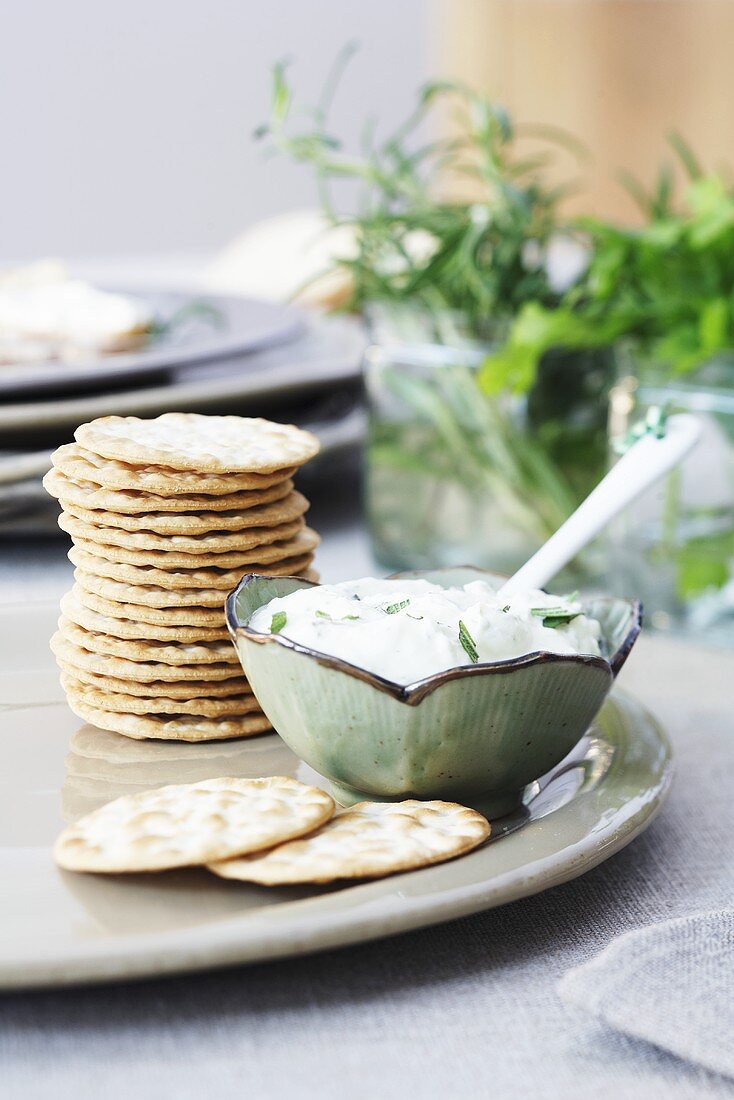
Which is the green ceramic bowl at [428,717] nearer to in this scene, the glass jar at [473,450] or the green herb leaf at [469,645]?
the green herb leaf at [469,645]

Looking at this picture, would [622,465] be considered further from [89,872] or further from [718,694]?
[89,872]

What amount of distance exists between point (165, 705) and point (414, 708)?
0.21 meters

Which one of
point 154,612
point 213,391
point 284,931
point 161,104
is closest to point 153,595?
point 154,612

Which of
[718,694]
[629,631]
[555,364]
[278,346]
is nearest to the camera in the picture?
[629,631]

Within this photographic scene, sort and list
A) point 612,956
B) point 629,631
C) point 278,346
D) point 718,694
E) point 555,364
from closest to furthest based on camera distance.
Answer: point 612,956 → point 629,631 → point 718,694 → point 555,364 → point 278,346

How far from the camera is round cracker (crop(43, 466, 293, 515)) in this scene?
0.78m

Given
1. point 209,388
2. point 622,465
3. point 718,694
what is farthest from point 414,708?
point 209,388

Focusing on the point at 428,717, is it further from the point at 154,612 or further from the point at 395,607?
the point at 154,612

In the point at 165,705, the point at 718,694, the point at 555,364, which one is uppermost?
the point at 555,364

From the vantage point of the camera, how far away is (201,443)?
A: 2.68ft

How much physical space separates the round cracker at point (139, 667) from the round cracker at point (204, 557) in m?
0.06

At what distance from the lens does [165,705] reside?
82cm

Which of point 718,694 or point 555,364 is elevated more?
point 555,364

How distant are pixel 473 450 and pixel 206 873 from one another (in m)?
0.72
